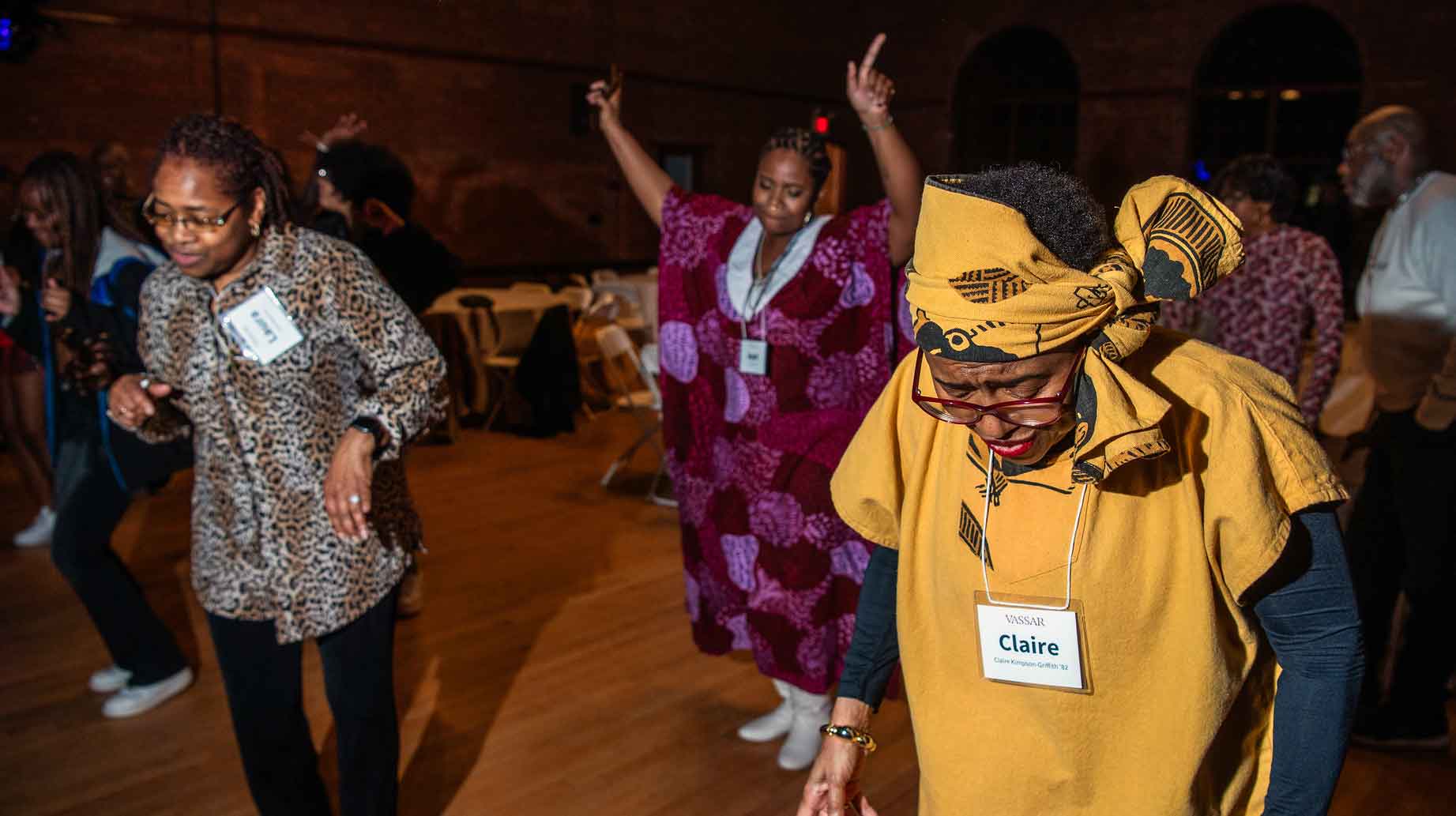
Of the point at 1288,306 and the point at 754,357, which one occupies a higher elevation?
the point at 1288,306

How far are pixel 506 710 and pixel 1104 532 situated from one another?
2595 mm

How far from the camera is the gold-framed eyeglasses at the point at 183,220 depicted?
75.9 inches

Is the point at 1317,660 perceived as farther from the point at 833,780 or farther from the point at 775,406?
the point at 775,406

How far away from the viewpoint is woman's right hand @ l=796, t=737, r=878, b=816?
1372mm

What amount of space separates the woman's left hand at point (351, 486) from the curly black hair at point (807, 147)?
51.7 inches

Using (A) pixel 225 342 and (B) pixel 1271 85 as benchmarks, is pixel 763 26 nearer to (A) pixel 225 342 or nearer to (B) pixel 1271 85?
(B) pixel 1271 85

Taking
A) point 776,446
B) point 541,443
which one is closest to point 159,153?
point 776,446

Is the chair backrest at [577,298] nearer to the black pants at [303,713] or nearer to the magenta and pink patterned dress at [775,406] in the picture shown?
the magenta and pink patterned dress at [775,406]

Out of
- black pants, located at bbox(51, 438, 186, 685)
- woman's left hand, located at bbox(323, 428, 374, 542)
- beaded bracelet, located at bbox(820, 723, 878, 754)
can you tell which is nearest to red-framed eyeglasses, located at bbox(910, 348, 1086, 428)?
beaded bracelet, located at bbox(820, 723, 878, 754)

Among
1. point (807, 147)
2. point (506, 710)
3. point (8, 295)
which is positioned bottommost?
point (506, 710)

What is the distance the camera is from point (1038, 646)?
1.19 m

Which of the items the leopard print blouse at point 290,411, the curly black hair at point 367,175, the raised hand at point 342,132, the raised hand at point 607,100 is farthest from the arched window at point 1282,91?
the leopard print blouse at point 290,411

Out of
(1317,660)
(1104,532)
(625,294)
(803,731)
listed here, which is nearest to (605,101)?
(803,731)

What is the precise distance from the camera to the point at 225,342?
2010 millimetres
